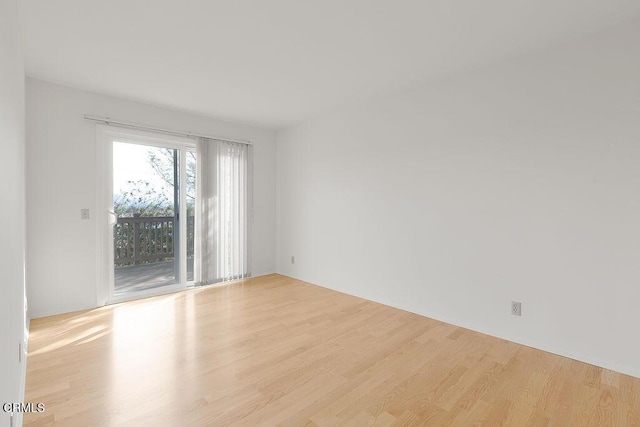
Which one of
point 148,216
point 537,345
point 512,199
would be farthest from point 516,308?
point 148,216

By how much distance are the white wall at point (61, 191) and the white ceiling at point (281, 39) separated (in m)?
0.23

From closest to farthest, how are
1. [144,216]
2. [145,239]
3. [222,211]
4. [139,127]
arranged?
[139,127]
[144,216]
[145,239]
[222,211]

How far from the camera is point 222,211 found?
4.62 metres

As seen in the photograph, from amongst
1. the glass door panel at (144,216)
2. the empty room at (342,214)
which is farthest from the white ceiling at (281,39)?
the glass door panel at (144,216)

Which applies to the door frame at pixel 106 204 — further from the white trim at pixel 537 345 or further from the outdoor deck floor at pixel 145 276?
the white trim at pixel 537 345

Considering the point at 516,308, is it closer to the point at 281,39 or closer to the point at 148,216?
the point at 281,39

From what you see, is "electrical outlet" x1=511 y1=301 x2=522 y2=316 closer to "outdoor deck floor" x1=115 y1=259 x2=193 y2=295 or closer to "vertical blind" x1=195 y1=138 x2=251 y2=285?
"vertical blind" x1=195 y1=138 x2=251 y2=285

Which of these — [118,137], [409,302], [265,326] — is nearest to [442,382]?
[409,302]

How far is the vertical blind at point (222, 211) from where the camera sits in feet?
14.5

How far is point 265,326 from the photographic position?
3.07 metres

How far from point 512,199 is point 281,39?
2437 mm

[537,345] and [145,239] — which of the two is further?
[145,239]

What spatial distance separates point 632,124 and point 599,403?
1938 mm

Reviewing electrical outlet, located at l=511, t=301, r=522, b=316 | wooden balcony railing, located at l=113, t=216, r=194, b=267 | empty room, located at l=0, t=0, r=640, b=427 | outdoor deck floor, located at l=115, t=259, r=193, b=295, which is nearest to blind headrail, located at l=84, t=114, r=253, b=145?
empty room, located at l=0, t=0, r=640, b=427
